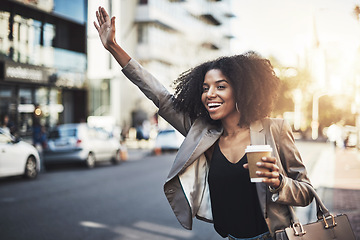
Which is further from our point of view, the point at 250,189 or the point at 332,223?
the point at 250,189

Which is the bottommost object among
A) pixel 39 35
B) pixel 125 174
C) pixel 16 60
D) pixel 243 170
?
pixel 125 174

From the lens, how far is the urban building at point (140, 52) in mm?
38719

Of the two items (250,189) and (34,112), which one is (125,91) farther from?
(250,189)

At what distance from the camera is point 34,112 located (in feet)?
88.3

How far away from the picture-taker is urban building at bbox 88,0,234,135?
38719 mm

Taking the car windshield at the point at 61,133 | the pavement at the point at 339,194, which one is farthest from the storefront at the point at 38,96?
the pavement at the point at 339,194

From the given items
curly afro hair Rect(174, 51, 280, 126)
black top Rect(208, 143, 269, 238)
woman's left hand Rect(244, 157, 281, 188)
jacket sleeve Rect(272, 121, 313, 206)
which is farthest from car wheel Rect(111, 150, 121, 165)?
woman's left hand Rect(244, 157, 281, 188)

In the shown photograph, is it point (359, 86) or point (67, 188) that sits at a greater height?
point (359, 86)

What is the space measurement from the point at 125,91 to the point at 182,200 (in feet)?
131

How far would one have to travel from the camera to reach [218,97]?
8.98 ft

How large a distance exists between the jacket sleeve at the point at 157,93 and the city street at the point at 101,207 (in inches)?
152

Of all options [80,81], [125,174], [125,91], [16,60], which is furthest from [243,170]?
[125,91]

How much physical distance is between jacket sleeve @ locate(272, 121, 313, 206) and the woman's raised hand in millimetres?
1186

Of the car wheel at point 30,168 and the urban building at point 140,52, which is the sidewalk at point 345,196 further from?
the urban building at point 140,52
